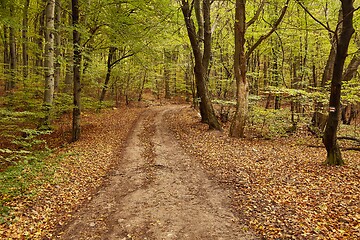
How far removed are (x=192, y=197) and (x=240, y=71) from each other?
24.1ft

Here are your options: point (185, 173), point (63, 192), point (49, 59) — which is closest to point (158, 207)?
point (185, 173)

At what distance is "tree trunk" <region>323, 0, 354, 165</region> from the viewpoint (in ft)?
23.0

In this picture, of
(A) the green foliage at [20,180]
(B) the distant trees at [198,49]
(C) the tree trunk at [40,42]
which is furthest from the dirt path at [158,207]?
(C) the tree trunk at [40,42]

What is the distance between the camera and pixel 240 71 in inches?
463

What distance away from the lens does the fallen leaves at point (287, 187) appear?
15.9ft

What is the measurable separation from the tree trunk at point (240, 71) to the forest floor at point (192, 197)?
191 centimetres

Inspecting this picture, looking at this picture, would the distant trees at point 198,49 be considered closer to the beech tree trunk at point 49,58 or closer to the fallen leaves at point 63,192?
the beech tree trunk at point 49,58

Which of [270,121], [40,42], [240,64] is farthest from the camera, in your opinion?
[40,42]

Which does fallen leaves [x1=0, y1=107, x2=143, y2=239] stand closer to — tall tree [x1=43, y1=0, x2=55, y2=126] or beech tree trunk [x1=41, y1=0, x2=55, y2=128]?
beech tree trunk [x1=41, y1=0, x2=55, y2=128]

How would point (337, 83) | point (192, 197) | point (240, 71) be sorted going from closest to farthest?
point (192, 197)
point (337, 83)
point (240, 71)

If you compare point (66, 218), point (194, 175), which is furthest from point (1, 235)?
point (194, 175)

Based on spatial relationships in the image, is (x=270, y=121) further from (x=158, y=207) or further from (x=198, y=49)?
(x=158, y=207)

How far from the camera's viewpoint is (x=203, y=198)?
20.4 feet

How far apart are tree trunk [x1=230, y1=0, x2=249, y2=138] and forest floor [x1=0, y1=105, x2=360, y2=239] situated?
6.27 feet
